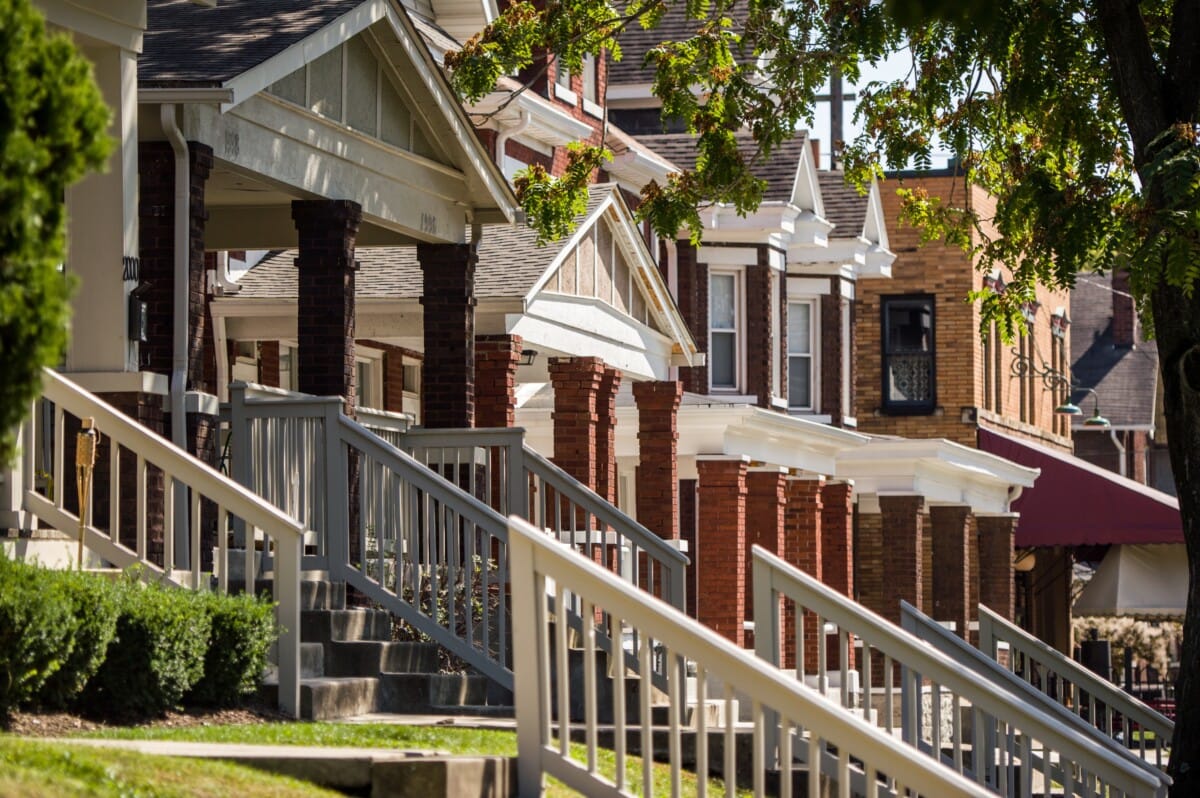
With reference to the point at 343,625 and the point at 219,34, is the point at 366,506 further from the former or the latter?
the point at 219,34

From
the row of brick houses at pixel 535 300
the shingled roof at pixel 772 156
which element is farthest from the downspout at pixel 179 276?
the shingled roof at pixel 772 156

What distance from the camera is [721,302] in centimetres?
2995

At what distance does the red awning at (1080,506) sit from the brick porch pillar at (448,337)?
19099 millimetres

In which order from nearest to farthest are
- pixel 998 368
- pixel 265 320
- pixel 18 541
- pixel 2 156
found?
pixel 2 156 < pixel 18 541 < pixel 265 320 < pixel 998 368

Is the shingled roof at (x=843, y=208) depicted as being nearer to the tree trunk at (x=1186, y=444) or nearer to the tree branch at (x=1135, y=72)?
the tree branch at (x=1135, y=72)

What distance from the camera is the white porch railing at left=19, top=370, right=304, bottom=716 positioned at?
11.3m

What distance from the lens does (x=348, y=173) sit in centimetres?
1574

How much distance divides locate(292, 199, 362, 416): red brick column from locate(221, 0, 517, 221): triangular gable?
30.2 inches

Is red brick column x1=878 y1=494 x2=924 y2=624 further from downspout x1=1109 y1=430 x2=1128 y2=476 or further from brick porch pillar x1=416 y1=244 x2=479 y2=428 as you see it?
downspout x1=1109 y1=430 x2=1128 y2=476

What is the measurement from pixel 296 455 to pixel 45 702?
4173 mm

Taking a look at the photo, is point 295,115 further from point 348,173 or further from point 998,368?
point 998,368

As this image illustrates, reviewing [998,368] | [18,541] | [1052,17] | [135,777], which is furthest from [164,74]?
[998,368]

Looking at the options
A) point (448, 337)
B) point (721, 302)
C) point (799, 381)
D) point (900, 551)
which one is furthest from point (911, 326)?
point (448, 337)

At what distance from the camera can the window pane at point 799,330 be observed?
32625mm
